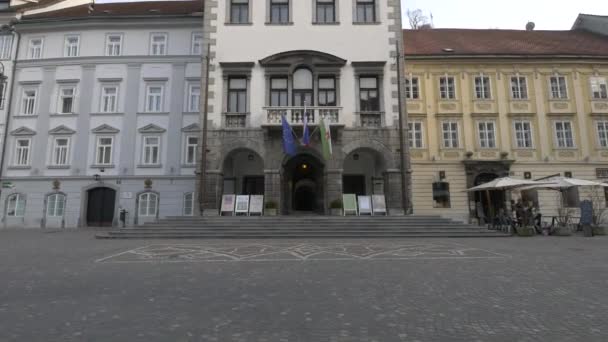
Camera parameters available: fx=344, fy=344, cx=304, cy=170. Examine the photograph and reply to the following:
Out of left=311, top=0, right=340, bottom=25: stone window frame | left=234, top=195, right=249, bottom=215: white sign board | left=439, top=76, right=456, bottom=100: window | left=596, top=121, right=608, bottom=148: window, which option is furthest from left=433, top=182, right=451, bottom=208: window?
left=234, top=195, right=249, bottom=215: white sign board

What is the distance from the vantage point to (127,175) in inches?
925

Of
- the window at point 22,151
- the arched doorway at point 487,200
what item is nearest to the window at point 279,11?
the arched doorway at point 487,200

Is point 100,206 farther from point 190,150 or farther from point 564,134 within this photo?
point 564,134

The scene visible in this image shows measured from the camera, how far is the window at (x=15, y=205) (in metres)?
23.5

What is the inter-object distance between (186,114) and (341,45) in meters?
11.5

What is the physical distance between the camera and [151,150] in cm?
2386

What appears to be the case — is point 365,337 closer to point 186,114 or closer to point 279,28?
point 279,28

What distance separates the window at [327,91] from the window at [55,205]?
61.9ft

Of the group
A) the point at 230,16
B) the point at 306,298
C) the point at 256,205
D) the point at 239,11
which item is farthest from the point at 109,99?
the point at 306,298

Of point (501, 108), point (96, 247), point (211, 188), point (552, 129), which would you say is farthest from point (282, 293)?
point (552, 129)

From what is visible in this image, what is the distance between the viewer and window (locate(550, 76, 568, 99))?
83.9 ft

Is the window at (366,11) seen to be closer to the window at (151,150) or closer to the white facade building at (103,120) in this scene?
the white facade building at (103,120)

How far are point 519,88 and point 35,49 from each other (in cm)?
3587

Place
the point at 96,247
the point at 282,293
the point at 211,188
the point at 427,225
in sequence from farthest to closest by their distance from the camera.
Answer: the point at 211,188 → the point at 427,225 → the point at 96,247 → the point at 282,293
